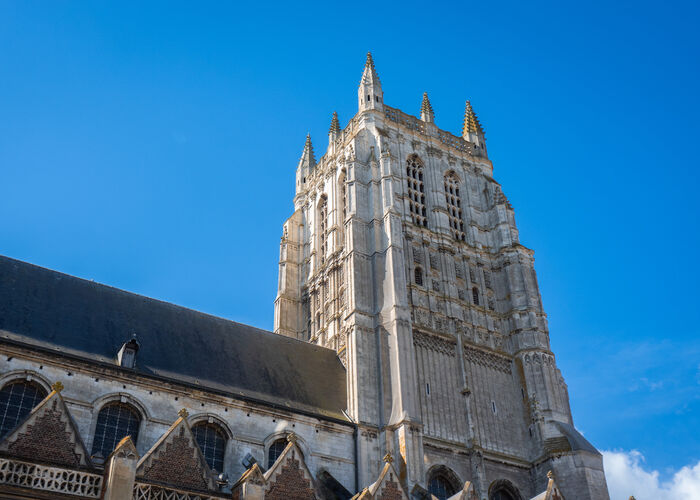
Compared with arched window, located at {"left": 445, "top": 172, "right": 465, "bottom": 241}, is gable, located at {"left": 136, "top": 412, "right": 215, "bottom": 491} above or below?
below

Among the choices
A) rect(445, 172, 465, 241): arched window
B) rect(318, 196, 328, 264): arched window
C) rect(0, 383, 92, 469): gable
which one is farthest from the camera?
rect(318, 196, 328, 264): arched window

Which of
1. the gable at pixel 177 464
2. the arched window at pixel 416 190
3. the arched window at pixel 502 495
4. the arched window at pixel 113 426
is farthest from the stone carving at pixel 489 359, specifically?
the gable at pixel 177 464

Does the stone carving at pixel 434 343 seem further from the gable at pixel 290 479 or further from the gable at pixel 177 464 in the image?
the gable at pixel 177 464

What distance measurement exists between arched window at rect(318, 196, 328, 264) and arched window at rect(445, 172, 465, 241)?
6.73 m

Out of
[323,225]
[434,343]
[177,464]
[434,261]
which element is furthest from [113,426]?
[323,225]

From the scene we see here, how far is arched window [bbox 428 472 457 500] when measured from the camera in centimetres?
2932

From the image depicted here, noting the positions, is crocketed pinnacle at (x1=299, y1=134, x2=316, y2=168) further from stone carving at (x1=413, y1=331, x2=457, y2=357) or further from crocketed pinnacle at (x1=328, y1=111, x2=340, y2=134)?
stone carving at (x1=413, y1=331, x2=457, y2=357)

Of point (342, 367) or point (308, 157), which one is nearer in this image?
point (342, 367)

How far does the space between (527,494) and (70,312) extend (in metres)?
19.9

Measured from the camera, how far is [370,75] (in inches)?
1686

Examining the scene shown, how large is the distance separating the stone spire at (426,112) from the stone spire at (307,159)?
7530mm

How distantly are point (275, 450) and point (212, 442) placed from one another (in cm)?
253

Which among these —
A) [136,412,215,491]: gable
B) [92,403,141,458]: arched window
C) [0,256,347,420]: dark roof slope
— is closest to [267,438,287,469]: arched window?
[0,256,347,420]: dark roof slope

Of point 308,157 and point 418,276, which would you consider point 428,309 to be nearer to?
point 418,276
